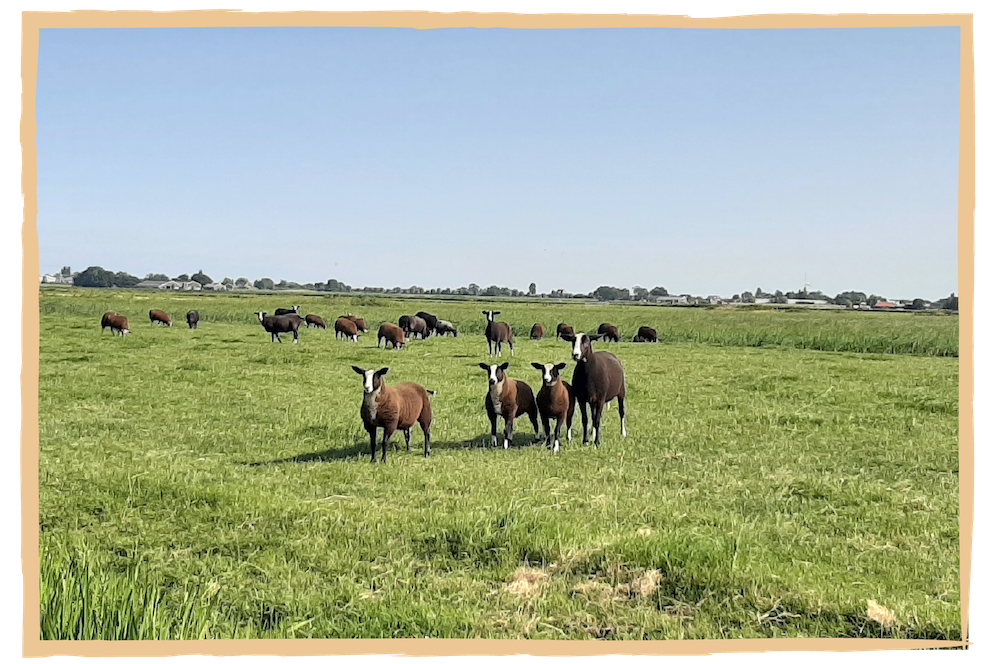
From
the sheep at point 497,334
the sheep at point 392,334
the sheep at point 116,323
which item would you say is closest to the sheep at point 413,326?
the sheep at point 392,334

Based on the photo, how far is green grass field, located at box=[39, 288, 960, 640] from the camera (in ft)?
16.5

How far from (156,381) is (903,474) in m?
15.6

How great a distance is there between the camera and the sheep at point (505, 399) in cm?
1060

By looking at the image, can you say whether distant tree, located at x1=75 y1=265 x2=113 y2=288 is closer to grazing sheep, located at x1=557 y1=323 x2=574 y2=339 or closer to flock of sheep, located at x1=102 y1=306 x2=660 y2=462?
flock of sheep, located at x1=102 y1=306 x2=660 y2=462

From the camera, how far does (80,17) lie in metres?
4.53

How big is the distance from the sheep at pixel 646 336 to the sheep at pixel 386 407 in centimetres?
2833

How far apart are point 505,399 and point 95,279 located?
602cm

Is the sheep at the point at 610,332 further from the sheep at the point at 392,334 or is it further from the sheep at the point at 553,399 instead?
the sheep at the point at 553,399

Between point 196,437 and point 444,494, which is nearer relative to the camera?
point 444,494

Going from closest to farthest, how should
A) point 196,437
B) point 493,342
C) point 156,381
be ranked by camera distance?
point 196,437 < point 156,381 < point 493,342

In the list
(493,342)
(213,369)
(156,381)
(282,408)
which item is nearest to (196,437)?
(282,408)

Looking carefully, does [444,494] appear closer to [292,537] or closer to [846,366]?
[292,537]

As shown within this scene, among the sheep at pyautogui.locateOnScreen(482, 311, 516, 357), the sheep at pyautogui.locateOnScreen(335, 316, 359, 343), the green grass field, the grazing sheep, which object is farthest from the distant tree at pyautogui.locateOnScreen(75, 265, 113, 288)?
the grazing sheep

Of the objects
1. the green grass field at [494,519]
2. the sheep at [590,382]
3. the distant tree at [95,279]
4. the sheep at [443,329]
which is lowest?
the green grass field at [494,519]
